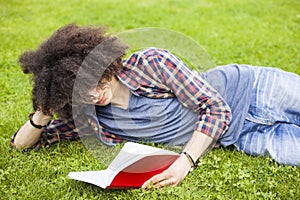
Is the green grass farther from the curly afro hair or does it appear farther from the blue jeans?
the curly afro hair

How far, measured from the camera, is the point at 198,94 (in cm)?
227

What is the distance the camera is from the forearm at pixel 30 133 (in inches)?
92.9

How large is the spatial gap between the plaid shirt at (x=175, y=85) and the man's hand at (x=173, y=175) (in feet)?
0.62

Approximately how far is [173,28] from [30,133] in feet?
9.67

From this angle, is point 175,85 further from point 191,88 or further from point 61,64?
point 61,64

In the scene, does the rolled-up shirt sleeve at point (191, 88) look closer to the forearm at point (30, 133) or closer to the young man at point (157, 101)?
the young man at point (157, 101)

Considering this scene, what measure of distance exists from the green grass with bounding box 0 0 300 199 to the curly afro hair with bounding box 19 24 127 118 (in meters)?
0.38

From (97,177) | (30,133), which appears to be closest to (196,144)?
(97,177)

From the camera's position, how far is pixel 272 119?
2453 millimetres

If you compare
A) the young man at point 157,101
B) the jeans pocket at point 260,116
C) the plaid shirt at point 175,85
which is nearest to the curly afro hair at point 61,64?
the young man at point 157,101

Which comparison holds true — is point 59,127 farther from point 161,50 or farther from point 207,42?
point 207,42

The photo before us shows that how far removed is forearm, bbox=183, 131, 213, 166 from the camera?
228cm

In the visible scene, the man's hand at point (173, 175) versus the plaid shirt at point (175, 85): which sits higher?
the plaid shirt at point (175, 85)

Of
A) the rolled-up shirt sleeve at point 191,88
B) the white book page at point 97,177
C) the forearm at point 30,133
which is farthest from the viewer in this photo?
the forearm at point 30,133
